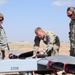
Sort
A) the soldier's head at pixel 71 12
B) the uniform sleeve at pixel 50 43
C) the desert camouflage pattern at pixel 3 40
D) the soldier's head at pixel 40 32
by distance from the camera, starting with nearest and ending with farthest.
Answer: the soldier's head at pixel 71 12, the soldier's head at pixel 40 32, the uniform sleeve at pixel 50 43, the desert camouflage pattern at pixel 3 40

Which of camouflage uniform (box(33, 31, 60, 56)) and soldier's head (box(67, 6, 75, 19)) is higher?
soldier's head (box(67, 6, 75, 19))

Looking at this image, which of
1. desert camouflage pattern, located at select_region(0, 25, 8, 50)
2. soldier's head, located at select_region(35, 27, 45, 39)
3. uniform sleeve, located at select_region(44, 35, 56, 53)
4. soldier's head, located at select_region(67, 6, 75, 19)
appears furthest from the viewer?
desert camouflage pattern, located at select_region(0, 25, 8, 50)

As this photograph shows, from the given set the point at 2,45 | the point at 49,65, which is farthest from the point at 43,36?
the point at 49,65

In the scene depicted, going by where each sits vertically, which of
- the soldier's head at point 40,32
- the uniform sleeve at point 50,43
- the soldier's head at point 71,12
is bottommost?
the uniform sleeve at point 50,43

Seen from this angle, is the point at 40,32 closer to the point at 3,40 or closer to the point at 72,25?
the point at 72,25

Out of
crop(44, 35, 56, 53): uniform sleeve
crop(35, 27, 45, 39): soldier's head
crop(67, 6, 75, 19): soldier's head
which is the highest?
crop(67, 6, 75, 19): soldier's head

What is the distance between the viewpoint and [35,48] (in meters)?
8.43

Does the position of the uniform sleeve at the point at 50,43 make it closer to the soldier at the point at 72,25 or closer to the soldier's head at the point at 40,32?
the soldier's head at the point at 40,32

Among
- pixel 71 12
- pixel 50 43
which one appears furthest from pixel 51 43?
pixel 71 12

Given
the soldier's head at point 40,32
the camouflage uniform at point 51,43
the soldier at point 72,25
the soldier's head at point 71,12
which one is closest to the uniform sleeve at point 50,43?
the camouflage uniform at point 51,43

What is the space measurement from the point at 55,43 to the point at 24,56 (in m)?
1.43

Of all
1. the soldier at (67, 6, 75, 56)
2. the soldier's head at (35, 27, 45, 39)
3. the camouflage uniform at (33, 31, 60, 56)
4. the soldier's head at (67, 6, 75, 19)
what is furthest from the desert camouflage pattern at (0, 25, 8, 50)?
the soldier's head at (67, 6, 75, 19)

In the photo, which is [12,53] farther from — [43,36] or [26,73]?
[26,73]

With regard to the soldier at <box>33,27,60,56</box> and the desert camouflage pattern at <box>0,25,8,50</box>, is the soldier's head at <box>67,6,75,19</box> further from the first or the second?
the desert camouflage pattern at <box>0,25,8,50</box>
